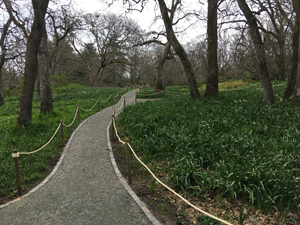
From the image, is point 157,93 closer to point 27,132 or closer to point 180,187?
point 27,132

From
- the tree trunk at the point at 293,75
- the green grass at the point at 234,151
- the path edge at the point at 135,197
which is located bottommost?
the path edge at the point at 135,197

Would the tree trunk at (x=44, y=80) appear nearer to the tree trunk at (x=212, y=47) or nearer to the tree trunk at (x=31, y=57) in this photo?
the tree trunk at (x=31, y=57)

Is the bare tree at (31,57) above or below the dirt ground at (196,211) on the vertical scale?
above

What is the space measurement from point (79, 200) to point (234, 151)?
3.78 meters

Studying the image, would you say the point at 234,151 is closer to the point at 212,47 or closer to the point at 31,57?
the point at 31,57

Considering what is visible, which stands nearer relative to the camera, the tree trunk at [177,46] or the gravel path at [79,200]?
the gravel path at [79,200]

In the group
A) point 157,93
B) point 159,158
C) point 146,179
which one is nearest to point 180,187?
point 146,179

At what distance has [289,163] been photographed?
13.5 ft

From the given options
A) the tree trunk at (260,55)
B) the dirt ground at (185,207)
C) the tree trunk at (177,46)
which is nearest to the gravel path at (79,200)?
the dirt ground at (185,207)

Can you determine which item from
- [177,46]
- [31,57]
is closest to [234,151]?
[31,57]

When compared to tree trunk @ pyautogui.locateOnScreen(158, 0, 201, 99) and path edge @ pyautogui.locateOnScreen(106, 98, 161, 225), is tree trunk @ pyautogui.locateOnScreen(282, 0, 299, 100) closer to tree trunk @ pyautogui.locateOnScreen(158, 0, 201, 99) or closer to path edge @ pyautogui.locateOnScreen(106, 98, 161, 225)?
tree trunk @ pyautogui.locateOnScreen(158, 0, 201, 99)

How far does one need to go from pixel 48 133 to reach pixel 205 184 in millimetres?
6810

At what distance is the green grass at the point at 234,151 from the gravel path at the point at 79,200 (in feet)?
3.85

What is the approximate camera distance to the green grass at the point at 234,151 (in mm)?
3545
